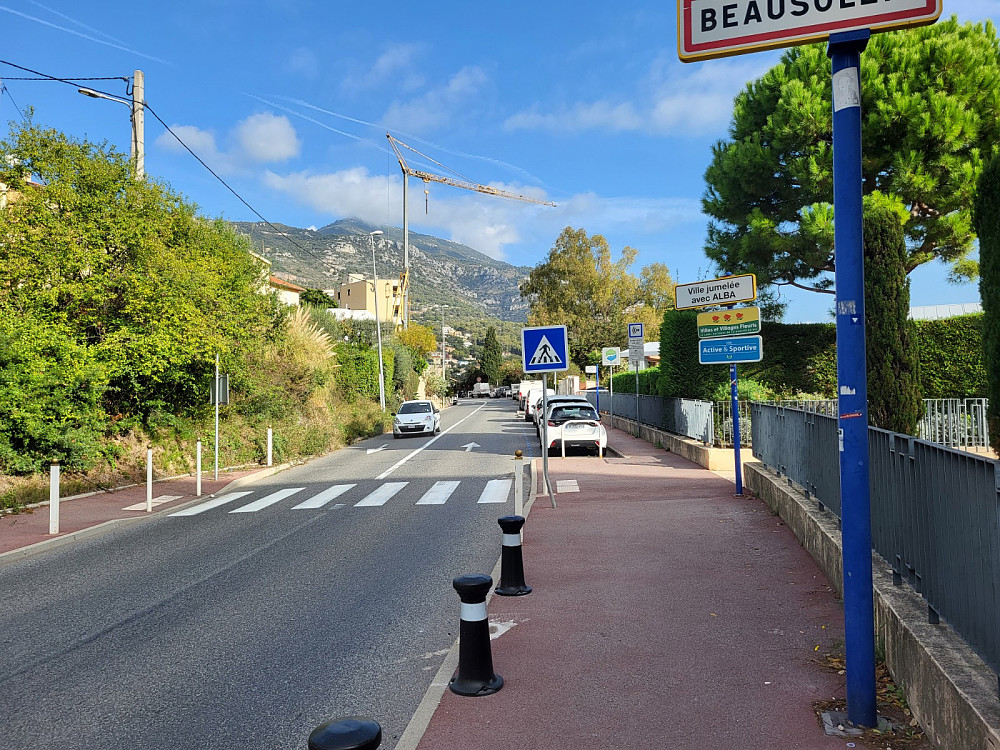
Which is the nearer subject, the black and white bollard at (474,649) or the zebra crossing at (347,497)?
the black and white bollard at (474,649)

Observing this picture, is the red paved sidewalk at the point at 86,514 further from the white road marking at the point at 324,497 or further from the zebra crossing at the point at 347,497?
the white road marking at the point at 324,497

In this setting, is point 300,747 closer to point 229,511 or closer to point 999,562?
point 999,562

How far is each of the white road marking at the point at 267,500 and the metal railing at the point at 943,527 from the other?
11.0m

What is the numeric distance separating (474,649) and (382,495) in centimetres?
1068

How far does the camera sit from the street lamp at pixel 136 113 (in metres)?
18.2

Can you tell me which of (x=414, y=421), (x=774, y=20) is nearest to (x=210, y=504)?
(x=774, y=20)

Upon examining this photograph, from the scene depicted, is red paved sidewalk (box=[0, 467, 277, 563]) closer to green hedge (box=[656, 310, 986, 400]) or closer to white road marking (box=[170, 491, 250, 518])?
white road marking (box=[170, 491, 250, 518])

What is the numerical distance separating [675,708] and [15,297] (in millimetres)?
16182

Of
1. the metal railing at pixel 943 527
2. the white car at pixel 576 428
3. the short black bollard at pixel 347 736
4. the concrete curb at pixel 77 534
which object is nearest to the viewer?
the short black bollard at pixel 347 736

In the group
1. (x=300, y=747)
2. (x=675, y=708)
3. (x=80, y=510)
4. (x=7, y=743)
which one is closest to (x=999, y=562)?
(x=675, y=708)

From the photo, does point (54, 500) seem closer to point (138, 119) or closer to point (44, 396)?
point (44, 396)

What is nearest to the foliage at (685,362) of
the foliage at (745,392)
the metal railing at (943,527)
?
the foliage at (745,392)

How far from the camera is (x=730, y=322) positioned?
13.0m

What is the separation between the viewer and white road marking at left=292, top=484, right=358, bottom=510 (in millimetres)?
14151
